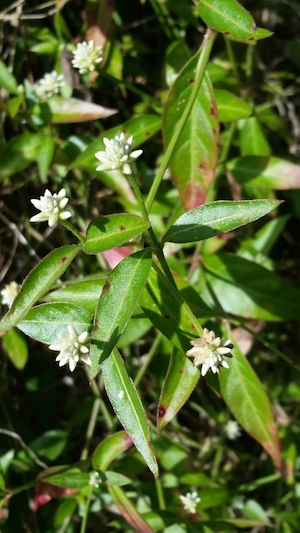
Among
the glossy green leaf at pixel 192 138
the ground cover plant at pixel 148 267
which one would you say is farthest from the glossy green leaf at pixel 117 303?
the glossy green leaf at pixel 192 138

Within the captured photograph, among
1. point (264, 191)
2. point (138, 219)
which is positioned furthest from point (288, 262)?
point (138, 219)

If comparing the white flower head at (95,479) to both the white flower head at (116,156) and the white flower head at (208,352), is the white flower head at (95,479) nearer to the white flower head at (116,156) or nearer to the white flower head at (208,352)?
the white flower head at (208,352)

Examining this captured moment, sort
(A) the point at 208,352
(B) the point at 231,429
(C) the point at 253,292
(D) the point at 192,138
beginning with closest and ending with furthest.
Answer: (A) the point at 208,352, (D) the point at 192,138, (C) the point at 253,292, (B) the point at 231,429

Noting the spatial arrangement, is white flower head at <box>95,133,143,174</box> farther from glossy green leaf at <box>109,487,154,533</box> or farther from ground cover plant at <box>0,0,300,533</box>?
glossy green leaf at <box>109,487,154,533</box>

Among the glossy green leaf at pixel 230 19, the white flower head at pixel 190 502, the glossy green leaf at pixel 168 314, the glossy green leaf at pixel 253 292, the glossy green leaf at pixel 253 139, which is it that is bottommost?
the white flower head at pixel 190 502

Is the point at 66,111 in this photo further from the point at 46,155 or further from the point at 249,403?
the point at 249,403

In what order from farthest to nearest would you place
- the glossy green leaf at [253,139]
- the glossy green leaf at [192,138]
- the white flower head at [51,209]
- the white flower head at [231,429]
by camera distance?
1. the white flower head at [231,429]
2. the glossy green leaf at [253,139]
3. the glossy green leaf at [192,138]
4. the white flower head at [51,209]

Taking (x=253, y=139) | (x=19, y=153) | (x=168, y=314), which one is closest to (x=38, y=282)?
(x=168, y=314)
